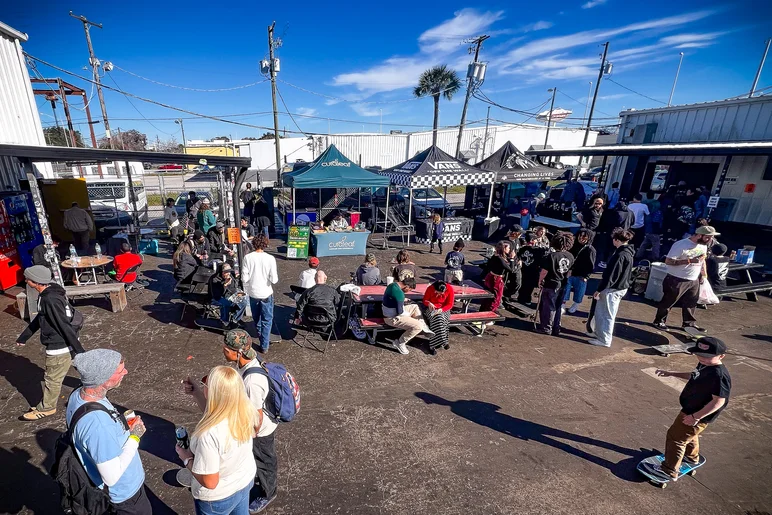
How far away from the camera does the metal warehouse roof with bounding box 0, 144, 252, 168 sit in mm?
5648

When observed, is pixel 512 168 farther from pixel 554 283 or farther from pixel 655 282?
pixel 554 283

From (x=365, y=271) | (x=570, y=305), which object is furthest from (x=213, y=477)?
(x=570, y=305)

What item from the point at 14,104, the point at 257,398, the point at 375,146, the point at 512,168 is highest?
the point at 375,146

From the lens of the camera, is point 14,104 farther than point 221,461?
Yes

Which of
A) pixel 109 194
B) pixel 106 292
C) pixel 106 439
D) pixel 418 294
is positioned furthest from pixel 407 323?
pixel 109 194

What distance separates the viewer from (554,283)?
6207 millimetres

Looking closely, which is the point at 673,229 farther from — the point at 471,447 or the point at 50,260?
the point at 50,260

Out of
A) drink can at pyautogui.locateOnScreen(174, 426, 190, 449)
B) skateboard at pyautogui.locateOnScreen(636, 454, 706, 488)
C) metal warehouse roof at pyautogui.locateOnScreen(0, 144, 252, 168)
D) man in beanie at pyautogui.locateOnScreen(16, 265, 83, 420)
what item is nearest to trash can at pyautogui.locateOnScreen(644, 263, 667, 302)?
skateboard at pyautogui.locateOnScreen(636, 454, 706, 488)

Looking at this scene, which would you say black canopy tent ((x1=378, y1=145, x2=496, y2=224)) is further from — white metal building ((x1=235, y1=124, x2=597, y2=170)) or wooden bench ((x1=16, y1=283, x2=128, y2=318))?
white metal building ((x1=235, y1=124, x2=597, y2=170))

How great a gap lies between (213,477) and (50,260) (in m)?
6.68

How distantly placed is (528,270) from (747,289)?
211 inches

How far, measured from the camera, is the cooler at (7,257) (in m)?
7.58

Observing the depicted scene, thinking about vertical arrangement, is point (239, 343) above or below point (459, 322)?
above

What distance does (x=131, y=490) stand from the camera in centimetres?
226
